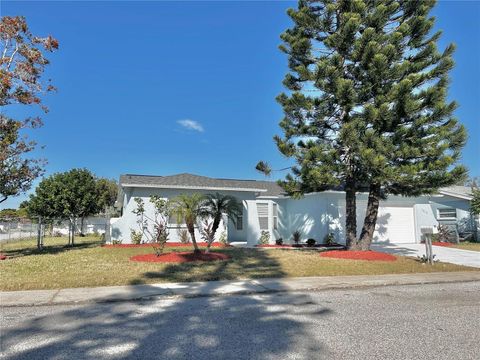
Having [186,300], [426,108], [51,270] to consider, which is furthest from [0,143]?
[426,108]

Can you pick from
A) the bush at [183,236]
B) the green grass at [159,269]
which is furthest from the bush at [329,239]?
the bush at [183,236]

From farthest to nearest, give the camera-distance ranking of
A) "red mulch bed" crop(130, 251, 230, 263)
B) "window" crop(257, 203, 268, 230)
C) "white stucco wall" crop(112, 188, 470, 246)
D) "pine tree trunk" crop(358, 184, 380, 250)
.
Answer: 1. "window" crop(257, 203, 268, 230)
2. "white stucco wall" crop(112, 188, 470, 246)
3. "pine tree trunk" crop(358, 184, 380, 250)
4. "red mulch bed" crop(130, 251, 230, 263)

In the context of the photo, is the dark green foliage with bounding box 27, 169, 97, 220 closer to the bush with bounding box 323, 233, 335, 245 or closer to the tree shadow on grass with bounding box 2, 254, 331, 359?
the bush with bounding box 323, 233, 335, 245

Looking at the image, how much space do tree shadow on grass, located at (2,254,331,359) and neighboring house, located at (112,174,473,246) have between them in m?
13.2

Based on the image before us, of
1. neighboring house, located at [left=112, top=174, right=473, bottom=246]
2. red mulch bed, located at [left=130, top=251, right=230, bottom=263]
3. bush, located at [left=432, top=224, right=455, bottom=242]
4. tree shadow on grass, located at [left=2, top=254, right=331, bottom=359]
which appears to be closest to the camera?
tree shadow on grass, located at [left=2, top=254, right=331, bottom=359]

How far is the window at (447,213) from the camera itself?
83.0 feet

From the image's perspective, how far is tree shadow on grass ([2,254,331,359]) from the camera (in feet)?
15.0

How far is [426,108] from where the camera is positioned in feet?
46.2

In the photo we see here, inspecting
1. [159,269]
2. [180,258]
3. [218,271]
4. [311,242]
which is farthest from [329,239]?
[159,269]

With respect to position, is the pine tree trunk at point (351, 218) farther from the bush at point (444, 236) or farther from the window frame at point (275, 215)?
the bush at point (444, 236)

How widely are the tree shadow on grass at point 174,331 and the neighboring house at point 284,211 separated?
13.2m

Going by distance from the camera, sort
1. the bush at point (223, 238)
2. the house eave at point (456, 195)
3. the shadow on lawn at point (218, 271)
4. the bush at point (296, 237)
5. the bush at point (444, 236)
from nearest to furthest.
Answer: the shadow on lawn at point (218, 271) < the bush at point (223, 238) < the bush at point (296, 237) < the bush at point (444, 236) < the house eave at point (456, 195)

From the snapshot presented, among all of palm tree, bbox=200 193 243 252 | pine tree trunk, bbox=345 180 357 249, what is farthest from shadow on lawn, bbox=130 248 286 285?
pine tree trunk, bbox=345 180 357 249

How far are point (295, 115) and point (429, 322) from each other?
10988 mm
